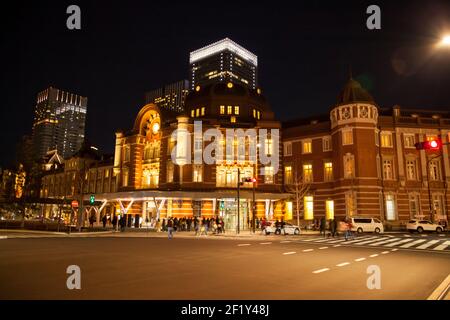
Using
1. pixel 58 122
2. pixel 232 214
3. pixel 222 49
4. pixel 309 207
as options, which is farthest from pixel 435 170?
pixel 58 122

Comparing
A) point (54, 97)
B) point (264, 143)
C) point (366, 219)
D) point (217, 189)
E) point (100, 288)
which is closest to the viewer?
point (100, 288)

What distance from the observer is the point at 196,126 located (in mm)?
40250

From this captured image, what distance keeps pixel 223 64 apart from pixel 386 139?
106m

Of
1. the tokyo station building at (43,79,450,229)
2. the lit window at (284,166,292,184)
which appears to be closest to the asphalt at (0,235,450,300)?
the tokyo station building at (43,79,450,229)

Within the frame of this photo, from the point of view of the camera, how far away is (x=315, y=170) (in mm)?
40031

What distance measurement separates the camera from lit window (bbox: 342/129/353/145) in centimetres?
3653

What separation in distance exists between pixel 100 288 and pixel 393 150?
3804 centimetres

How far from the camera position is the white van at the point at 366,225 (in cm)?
3162

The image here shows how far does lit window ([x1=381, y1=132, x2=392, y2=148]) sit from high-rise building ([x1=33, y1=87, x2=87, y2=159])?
161 metres

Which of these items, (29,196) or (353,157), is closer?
(353,157)

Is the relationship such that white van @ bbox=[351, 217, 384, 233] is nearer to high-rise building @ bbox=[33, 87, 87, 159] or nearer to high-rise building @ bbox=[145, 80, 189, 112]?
high-rise building @ bbox=[145, 80, 189, 112]
